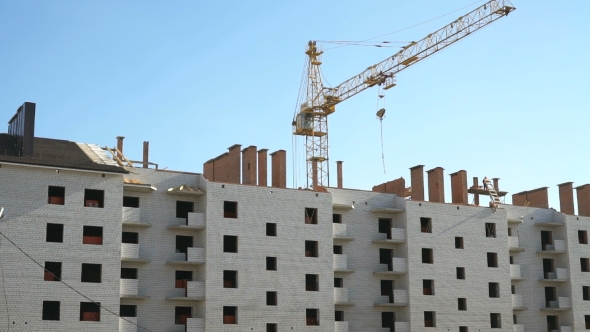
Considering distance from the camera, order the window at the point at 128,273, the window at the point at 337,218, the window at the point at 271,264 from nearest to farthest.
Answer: the window at the point at 128,273
the window at the point at 271,264
the window at the point at 337,218

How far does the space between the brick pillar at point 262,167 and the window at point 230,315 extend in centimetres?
1392

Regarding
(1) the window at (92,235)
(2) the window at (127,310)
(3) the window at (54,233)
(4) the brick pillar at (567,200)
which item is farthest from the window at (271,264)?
(4) the brick pillar at (567,200)

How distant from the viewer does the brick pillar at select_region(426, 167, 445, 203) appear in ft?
289

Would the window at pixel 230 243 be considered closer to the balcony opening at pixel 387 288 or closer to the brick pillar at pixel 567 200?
the balcony opening at pixel 387 288

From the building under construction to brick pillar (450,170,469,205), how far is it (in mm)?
138

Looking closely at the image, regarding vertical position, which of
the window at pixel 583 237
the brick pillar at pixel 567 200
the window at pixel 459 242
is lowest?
the window at pixel 459 242

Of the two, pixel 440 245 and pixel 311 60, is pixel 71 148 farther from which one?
pixel 311 60

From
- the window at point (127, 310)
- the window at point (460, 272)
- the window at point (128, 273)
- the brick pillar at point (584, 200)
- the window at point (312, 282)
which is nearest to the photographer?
the window at point (127, 310)

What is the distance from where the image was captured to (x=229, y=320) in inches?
2862

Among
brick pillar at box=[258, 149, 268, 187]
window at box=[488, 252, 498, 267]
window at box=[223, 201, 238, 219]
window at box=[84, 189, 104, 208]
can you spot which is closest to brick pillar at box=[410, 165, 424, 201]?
window at box=[488, 252, 498, 267]

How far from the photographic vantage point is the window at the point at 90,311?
66562mm

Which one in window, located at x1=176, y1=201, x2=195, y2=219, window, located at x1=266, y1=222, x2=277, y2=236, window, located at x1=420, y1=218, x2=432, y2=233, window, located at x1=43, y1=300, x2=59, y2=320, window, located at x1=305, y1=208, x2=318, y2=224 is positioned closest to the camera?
window, located at x1=43, y1=300, x2=59, y2=320

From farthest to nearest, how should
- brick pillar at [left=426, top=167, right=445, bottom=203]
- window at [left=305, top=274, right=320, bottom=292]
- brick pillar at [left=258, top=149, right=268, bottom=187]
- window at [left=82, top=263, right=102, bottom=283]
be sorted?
brick pillar at [left=426, top=167, right=445, bottom=203]
brick pillar at [left=258, top=149, right=268, bottom=187]
window at [left=305, top=274, right=320, bottom=292]
window at [left=82, top=263, right=102, bottom=283]

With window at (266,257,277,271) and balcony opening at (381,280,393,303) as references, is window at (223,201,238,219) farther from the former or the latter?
balcony opening at (381,280,393,303)
